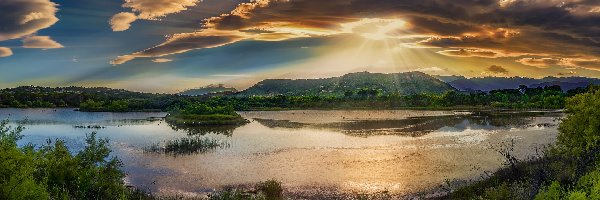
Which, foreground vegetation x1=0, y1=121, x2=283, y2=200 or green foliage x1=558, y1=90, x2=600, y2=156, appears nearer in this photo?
foreground vegetation x1=0, y1=121, x2=283, y2=200

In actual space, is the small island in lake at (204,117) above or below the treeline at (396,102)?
below

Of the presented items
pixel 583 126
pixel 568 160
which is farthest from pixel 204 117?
pixel 583 126

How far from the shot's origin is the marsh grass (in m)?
59.4

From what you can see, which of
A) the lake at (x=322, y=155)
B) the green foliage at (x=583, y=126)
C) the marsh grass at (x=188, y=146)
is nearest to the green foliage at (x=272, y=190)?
the lake at (x=322, y=155)

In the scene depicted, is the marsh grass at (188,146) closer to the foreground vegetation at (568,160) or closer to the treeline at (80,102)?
the foreground vegetation at (568,160)

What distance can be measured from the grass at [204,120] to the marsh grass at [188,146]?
26798mm

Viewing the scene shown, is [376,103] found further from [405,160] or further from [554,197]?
[554,197]

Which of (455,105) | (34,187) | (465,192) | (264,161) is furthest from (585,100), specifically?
(455,105)

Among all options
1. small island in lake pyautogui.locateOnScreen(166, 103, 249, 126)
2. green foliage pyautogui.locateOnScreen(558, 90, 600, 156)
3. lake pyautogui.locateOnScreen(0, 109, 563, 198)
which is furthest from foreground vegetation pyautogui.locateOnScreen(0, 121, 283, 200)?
small island in lake pyautogui.locateOnScreen(166, 103, 249, 126)

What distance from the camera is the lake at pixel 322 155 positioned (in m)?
40.8

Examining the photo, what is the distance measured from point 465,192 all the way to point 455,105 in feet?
454

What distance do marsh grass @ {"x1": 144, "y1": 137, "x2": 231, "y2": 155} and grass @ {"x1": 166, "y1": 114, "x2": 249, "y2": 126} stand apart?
2680cm

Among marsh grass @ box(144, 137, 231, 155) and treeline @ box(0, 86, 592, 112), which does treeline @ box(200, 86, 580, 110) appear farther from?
marsh grass @ box(144, 137, 231, 155)

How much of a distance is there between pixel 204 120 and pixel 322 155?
49821mm
